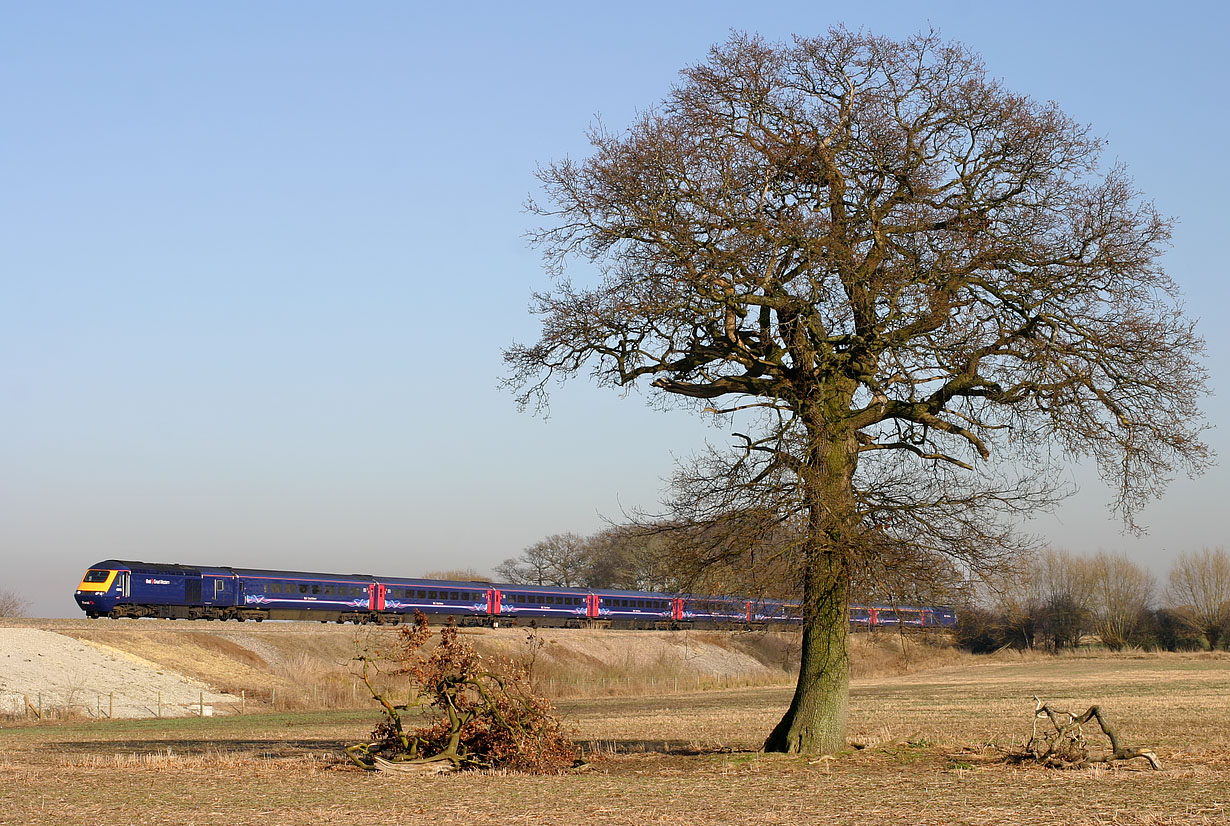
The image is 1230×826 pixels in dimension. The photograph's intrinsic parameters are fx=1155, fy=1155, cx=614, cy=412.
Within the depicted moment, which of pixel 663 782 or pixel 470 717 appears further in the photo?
pixel 470 717

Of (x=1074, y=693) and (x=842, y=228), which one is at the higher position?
(x=842, y=228)

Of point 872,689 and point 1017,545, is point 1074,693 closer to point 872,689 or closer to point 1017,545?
point 872,689

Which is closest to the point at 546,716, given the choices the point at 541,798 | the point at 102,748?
the point at 541,798

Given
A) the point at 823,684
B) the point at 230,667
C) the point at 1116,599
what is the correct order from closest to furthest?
the point at 823,684
the point at 230,667
the point at 1116,599

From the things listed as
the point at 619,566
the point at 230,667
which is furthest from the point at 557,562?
the point at 230,667

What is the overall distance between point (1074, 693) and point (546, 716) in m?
28.0

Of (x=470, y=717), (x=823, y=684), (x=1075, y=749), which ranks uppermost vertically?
(x=823, y=684)

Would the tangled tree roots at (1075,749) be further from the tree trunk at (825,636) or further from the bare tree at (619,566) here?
the bare tree at (619,566)

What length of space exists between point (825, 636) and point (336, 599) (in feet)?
147

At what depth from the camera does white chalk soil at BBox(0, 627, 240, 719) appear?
1390 inches

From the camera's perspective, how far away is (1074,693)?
3900 centimetres

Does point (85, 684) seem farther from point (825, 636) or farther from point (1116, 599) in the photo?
point (1116, 599)

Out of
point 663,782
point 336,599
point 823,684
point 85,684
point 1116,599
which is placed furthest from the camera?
point 1116,599

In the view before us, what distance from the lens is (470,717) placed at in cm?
1666
